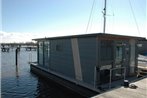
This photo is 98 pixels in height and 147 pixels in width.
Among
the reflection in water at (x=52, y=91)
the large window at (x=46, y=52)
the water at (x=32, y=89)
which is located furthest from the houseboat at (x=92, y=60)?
the large window at (x=46, y=52)

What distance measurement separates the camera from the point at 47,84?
11.3 metres

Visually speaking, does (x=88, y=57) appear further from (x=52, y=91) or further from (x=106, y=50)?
(x=52, y=91)

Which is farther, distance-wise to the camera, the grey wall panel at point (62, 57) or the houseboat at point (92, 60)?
the grey wall panel at point (62, 57)

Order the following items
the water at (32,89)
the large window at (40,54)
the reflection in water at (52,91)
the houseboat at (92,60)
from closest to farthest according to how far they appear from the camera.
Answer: the houseboat at (92,60)
the reflection in water at (52,91)
the water at (32,89)
the large window at (40,54)

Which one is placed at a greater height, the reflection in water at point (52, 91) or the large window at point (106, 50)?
the large window at point (106, 50)

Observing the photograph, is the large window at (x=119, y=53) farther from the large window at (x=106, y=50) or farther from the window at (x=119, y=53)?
the large window at (x=106, y=50)

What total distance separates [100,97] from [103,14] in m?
10.1

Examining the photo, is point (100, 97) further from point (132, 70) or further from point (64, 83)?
point (132, 70)

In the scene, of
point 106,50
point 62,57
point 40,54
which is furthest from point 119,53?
point 40,54

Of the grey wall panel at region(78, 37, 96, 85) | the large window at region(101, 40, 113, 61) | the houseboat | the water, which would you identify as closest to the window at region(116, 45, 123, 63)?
the houseboat

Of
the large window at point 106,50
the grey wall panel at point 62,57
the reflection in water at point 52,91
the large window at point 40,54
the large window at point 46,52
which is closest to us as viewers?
the large window at point 106,50

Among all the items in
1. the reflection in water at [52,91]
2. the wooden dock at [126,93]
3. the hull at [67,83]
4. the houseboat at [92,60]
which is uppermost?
the houseboat at [92,60]

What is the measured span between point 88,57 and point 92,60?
348mm

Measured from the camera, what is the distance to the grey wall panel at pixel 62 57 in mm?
10049
